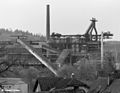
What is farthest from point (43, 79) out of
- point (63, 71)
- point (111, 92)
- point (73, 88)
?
point (63, 71)

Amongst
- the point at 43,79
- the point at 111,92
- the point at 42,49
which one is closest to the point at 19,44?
the point at 42,49

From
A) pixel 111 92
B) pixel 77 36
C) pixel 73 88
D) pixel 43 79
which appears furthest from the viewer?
pixel 77 36

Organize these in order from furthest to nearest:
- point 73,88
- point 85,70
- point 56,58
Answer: point 56,58
point 85,70
point 73,88

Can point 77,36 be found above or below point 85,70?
above

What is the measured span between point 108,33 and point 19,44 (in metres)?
16.0

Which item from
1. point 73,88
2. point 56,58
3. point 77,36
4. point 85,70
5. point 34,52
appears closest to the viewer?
point 73,88

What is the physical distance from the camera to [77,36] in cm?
6141

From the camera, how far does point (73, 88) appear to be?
27188mm

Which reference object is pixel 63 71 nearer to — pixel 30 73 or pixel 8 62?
pixel 30 73

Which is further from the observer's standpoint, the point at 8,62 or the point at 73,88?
the point at 73,88

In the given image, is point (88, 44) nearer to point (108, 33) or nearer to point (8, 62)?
point (108, 33)

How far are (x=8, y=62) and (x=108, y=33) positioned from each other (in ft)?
170

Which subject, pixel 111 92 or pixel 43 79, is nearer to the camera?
pixel 111 92

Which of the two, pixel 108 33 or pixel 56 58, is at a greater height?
pixel 108 33
